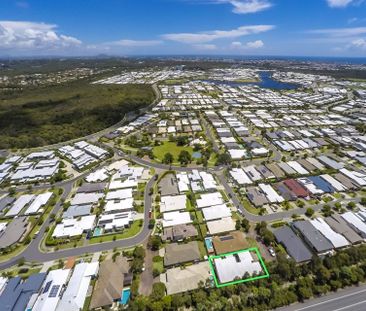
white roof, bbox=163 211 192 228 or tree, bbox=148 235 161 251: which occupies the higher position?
tree, bbox=148 235 161 251

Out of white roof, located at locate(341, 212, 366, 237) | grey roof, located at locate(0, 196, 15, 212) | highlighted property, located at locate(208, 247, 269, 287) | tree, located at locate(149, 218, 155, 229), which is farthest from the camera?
grey roof, located at locate(0, 196, 15, 212)

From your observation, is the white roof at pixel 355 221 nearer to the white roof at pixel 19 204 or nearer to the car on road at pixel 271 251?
the car on road at pixel 271 251

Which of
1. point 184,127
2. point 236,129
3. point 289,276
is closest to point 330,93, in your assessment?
point 236,129

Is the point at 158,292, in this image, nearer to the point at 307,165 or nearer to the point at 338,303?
the point at 338,303

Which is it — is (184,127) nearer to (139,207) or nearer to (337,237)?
(139,207)

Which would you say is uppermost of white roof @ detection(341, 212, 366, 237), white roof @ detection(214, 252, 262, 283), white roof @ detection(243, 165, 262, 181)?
white roof @ detection(341, 212, 366, 237)

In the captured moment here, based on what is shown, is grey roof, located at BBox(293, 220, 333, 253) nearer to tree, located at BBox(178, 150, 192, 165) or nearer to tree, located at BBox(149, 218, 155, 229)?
tree, located at BBox(149, 218, 155, 229)

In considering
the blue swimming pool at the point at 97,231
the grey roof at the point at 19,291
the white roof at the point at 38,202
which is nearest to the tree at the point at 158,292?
the blue swimming pool at the point at 97,231

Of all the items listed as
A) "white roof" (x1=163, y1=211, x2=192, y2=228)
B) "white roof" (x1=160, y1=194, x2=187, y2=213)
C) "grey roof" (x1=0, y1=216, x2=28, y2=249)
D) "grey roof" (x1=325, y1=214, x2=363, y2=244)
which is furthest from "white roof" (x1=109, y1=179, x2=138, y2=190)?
"grey roof" (x1=325, y1=214, x2=363, y2=244)
